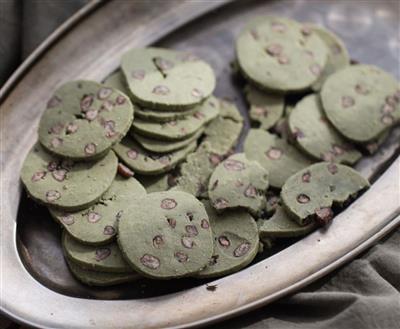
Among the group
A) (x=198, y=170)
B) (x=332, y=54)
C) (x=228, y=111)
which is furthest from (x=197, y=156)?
(x=332, y=54)

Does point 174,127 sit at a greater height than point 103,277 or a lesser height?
greater

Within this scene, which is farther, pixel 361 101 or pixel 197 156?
pixel 361 101

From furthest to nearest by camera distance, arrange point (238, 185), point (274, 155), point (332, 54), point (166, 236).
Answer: point (332, 54)
point (274, 155)
point (238, 185)
point (166, 236)

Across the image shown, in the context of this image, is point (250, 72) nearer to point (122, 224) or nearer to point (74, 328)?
point (122, 224)

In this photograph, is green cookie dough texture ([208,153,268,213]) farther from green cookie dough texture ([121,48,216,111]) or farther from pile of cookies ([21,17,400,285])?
green cookie dough texture ([121,48,216,111])

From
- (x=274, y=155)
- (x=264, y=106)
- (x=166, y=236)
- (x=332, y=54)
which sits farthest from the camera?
(x=332, y=54)

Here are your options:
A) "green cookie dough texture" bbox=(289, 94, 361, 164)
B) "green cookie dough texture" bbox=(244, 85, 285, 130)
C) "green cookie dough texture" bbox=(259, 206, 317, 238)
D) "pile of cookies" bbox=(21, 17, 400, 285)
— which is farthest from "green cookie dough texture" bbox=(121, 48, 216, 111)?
"green cookie dough texture" bbox=(259, 206, 317, 238)

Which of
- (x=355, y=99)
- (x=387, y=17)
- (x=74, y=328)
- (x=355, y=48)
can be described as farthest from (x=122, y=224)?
(x=387, y=17)

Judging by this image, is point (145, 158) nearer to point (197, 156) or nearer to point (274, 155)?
point (197, 156)
